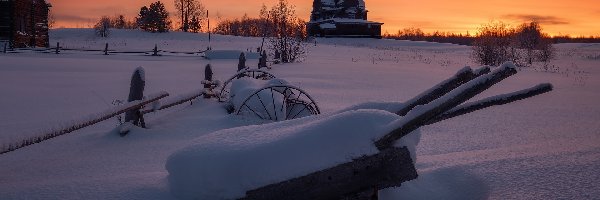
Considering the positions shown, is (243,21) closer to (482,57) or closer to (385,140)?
(482,57)

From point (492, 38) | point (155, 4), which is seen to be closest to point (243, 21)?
point (155, 4)

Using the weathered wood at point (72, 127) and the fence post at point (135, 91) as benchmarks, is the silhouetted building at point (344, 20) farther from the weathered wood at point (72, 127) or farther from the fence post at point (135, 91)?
the weathered wood at point (72, 127)

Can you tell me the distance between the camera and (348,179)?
2260 millimetres

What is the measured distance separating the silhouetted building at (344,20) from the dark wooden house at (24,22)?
111 feet

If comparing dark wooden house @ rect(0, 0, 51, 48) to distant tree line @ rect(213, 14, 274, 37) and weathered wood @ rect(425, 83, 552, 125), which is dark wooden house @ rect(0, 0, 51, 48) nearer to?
weathered wood @ rect(425, 83, 552, 125)

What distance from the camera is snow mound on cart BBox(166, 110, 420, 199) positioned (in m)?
2.22

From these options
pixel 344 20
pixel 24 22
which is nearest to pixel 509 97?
pixel 24 22

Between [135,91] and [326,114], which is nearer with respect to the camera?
[326,114]

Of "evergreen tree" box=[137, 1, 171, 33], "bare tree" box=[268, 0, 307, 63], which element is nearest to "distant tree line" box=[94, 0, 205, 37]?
"evergreen tree" box=[137, 1, 171, 33]

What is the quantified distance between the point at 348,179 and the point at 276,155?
15.1 inches

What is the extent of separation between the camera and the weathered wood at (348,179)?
2229 millimetres

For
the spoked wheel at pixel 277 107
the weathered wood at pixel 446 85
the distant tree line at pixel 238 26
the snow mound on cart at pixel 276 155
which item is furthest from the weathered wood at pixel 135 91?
the distant tree line at pixel 238 26

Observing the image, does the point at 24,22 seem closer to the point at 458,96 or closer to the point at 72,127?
the point at 72,127

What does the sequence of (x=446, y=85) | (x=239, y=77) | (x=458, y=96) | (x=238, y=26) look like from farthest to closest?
(x=238, y=26)
(x=239, y=77)
(x=446, y=85)
(x=458, y=96)
